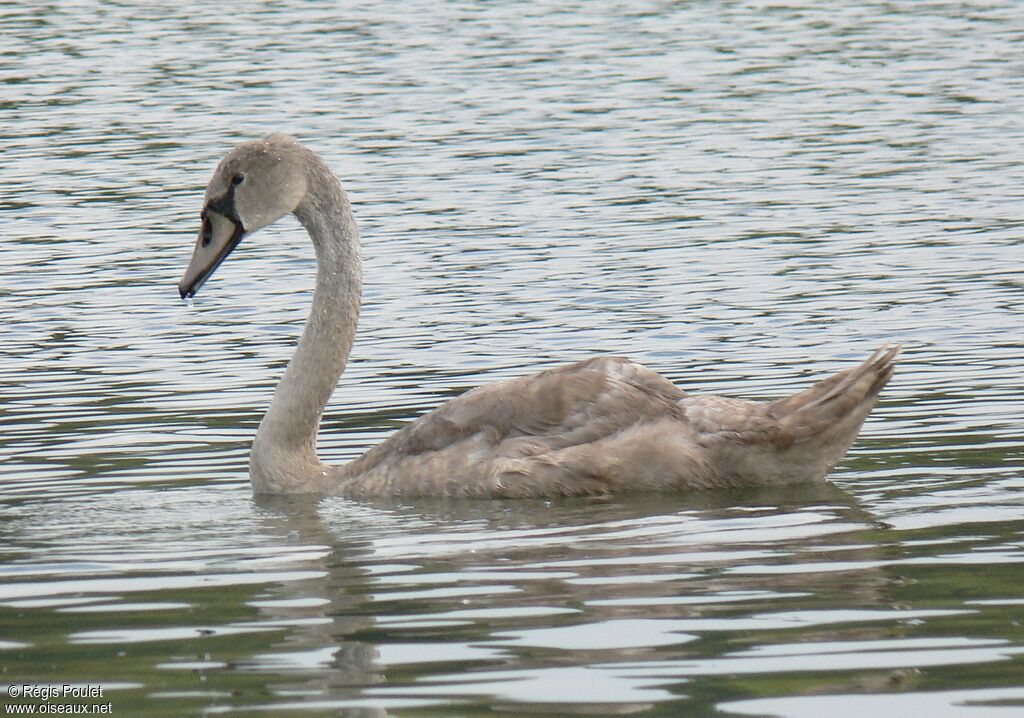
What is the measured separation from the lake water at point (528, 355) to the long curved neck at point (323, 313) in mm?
542

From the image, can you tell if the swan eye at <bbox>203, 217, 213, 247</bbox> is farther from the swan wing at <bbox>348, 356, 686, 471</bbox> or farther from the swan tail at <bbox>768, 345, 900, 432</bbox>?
the swan tail at <bbox>768, 345, 900, 432</bbox>

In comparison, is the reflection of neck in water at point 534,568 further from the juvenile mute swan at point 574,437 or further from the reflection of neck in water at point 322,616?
the juvenile mute swan at point 574,437

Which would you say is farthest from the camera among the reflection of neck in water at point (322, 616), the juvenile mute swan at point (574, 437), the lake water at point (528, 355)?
the juvenile mute swan at point (574, 437)

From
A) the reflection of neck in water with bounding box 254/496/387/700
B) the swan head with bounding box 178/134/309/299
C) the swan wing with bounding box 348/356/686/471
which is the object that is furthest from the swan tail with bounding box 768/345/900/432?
the swan head with bounding box 178/134/309/299

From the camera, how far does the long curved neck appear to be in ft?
39.8

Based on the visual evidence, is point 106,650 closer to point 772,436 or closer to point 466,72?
point 772,436

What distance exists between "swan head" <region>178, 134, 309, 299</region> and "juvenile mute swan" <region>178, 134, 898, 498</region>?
0.4 inches

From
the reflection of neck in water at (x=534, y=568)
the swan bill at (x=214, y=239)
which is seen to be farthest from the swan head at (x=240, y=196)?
Answer: the reflection of neck in water at (x=534, y=568)

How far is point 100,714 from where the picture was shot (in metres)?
7.12

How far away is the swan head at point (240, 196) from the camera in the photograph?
1212 cm

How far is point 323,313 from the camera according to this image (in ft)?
40.6

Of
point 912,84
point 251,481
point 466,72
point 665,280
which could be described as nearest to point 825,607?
point 251,481

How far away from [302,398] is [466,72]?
21.8 metres

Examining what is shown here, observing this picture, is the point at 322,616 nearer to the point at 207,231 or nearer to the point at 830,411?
the point at 830,411
